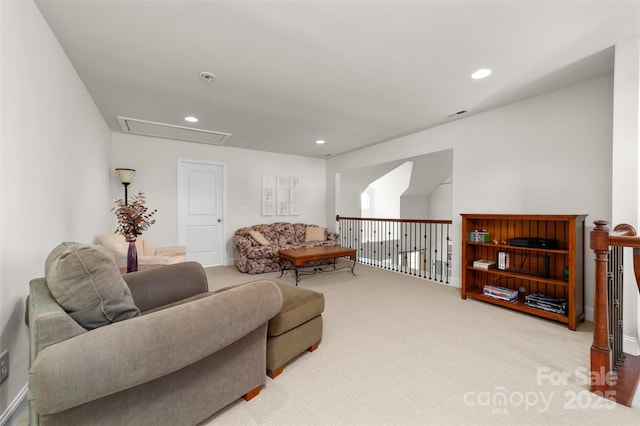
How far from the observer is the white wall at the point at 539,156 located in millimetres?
2771

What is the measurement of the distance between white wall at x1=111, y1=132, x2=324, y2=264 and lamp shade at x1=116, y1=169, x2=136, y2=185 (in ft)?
1.46

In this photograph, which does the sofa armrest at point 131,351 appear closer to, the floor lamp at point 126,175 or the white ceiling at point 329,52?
the white ceiling at point 329,52

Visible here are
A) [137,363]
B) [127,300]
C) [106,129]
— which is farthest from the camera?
[106,129]

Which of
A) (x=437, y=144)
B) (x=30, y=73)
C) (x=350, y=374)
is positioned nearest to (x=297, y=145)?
(x=437, y=144)

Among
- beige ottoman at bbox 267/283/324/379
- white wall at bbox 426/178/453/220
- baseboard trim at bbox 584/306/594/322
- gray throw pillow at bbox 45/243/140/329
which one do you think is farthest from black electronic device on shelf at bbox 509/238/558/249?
white wall at bbox 426/178/453/220

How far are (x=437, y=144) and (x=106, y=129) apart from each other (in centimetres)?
511

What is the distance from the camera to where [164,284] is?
80.7 inches

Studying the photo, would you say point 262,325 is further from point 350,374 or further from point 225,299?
point 350,374

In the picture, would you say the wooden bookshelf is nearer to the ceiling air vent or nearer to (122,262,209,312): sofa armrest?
(122,262,209,312): sofa armrest

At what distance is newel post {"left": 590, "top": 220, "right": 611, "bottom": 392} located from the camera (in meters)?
1.67

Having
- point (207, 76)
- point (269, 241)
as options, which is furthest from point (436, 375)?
point (269, 241)

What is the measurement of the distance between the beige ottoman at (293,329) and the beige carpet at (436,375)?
0.10 m

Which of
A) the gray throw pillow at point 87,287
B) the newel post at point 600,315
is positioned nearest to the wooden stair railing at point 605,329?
the newel post at point 600,315

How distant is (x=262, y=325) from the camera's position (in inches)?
64.7
